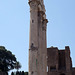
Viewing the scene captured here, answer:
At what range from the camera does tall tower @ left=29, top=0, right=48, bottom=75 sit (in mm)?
22797

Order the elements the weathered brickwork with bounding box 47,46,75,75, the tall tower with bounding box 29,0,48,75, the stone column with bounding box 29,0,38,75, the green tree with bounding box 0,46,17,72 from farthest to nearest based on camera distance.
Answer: the green tree with bounding box 0,46,17,72
the weathered brickwork with bounding box 47,46,75,75
the tall tower with bounding box 29,0,48,75
the stone column with bounding box 29,0,38,75

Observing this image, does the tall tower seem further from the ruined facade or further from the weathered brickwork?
the weathered brickwork

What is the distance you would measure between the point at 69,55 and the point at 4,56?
16.6m

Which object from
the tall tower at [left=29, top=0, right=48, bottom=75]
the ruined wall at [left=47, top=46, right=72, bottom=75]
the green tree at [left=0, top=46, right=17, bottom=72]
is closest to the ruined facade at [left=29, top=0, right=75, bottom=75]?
the tall tower at [left=29, top=0, right=48, bottom=75]

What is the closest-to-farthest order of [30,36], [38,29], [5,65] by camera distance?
[30,36], [38,29], [5,65]

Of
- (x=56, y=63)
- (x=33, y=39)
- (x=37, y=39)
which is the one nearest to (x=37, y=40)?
(x=37, y=39)

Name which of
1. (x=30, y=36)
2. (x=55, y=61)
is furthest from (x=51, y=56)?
(x=30, y=36)

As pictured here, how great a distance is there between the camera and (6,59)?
164 feet

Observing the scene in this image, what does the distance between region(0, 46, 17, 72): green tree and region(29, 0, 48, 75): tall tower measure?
2394 cm

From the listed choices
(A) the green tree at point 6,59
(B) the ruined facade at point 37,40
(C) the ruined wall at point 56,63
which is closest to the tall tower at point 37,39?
(B) the ruined facade at point 37,40

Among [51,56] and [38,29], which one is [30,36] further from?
[51,56]

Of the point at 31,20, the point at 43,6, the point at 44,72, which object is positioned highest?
the point at 43,6

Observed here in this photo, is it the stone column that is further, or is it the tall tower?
the tall tower

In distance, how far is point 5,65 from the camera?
4872 cm
